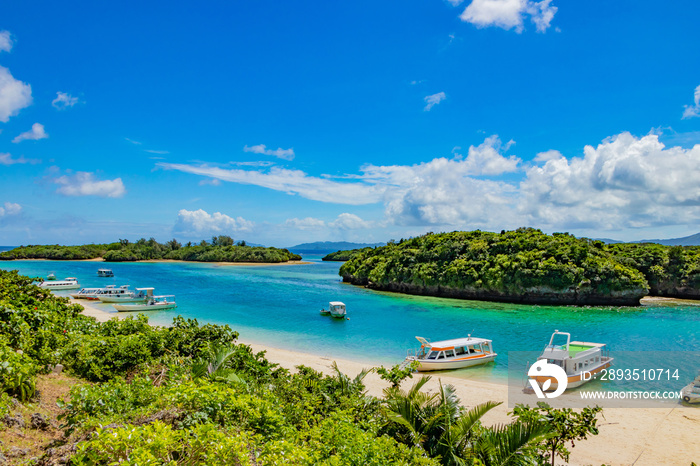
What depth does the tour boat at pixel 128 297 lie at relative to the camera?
43.9 m

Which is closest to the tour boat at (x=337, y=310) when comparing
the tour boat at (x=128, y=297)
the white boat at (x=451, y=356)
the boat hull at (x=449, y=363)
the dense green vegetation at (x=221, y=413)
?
the white boat at (x=451, y=356)

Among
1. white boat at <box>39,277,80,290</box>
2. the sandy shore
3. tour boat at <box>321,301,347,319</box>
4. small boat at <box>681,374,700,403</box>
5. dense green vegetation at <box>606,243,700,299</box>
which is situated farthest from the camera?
white boat at <box>39,277,80,290</box>

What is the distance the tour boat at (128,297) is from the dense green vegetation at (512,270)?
35.3 meters

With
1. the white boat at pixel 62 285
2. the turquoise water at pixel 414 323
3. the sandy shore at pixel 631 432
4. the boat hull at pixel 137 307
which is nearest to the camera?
the sandy shore at pixel 631 432

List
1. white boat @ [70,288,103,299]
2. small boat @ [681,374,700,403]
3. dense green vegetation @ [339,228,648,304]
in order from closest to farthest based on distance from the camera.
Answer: small boat @ [681,374,700,403] < white boat @ [70,288,103,299] < dense green vegetation @ [339,228,648,304]

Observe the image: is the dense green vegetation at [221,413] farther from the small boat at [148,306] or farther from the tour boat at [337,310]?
the small boat at [148,306]

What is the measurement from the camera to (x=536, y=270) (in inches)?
1953

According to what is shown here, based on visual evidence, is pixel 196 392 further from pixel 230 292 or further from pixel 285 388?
pixel 230 292

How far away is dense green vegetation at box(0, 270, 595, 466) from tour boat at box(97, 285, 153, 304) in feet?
112

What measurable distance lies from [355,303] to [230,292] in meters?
20.6

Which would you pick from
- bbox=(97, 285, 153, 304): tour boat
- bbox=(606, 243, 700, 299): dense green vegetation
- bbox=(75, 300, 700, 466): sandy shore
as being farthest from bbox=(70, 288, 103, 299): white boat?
bbox=(606, 243, 700, 299): dense green vegetation

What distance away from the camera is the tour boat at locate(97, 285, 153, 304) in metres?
43.9

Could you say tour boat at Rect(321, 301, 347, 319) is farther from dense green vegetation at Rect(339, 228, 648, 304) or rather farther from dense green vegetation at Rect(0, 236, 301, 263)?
dense green vegetation at Rect(0, 236, 301, 263)

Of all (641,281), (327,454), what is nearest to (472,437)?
(327,454)
